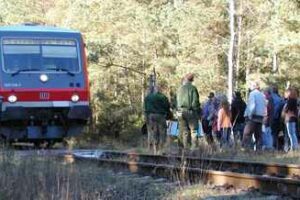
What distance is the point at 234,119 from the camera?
52.6ft

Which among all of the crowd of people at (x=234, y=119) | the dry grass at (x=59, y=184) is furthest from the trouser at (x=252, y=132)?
the dry grass at (x=59, y=184)

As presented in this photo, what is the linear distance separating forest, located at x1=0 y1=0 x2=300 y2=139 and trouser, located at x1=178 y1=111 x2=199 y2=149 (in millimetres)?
19247

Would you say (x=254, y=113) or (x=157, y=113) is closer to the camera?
(x=254, y=113)

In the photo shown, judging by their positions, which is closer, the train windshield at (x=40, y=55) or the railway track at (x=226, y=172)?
the railway track at (x=226, y=172)

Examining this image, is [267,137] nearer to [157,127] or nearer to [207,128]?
[157,127]

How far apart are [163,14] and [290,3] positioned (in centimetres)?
1589

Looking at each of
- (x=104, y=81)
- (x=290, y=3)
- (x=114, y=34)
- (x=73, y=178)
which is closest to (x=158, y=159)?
(x=73, y=178)

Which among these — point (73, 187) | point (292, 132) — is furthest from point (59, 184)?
point (292, 132)

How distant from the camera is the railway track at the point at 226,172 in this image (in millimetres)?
7859

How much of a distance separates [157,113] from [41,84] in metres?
3.02

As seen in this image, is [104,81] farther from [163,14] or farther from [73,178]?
[73,178]

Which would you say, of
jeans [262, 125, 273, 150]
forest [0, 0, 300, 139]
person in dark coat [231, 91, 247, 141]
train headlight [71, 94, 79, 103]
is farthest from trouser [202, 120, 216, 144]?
forest [0, 0, 300, 139]

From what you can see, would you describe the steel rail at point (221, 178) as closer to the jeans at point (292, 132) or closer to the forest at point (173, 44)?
the jeans at point (292, 132)

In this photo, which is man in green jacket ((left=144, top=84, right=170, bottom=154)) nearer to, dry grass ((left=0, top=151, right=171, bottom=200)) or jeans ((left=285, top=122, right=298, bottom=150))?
jeans ((left=285, top=122, right=298, bottom=150))
